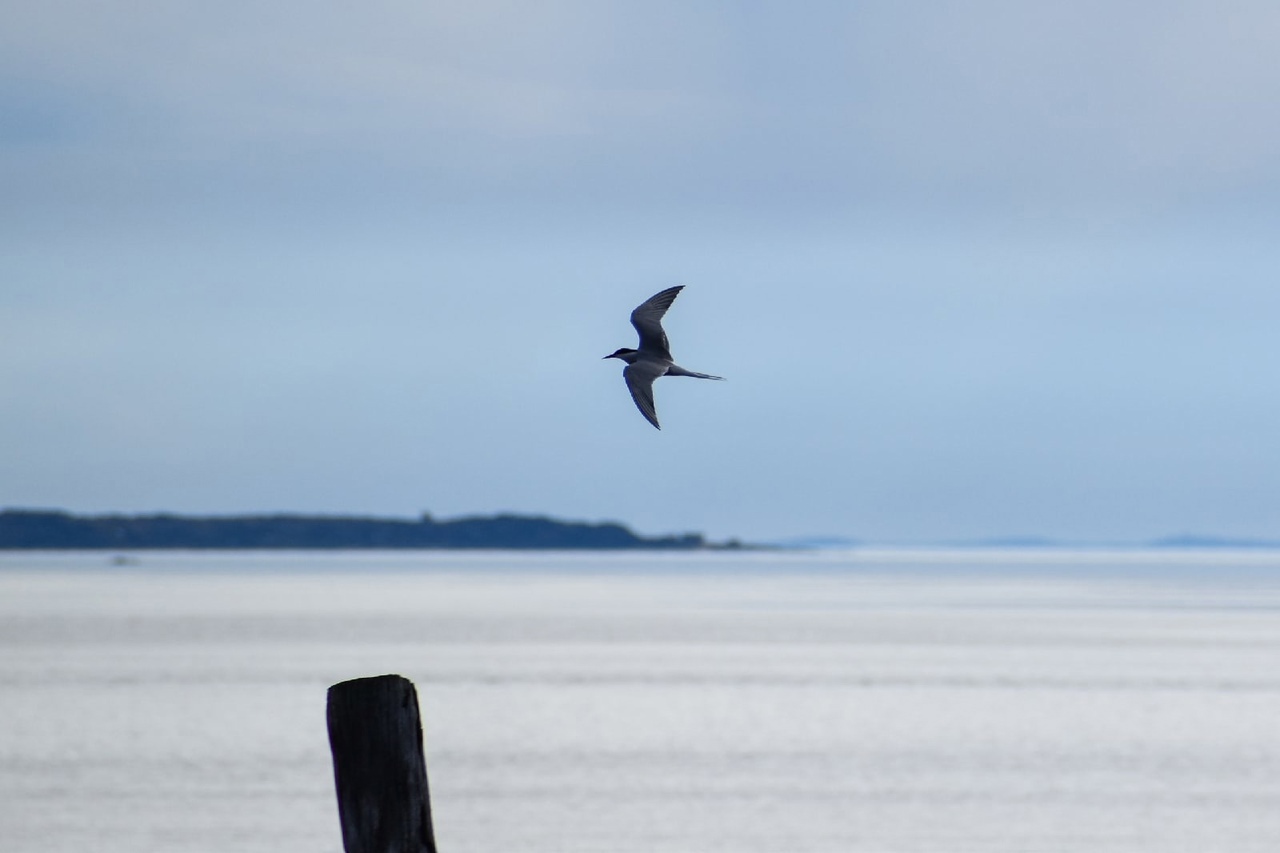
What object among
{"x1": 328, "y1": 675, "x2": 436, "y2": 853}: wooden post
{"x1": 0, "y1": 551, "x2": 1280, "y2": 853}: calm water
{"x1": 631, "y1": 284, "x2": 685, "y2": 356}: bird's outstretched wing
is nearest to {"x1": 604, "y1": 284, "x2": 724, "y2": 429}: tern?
{"x1": 631, "y1": 284, "x2": 685, "y2": 356}: bird's outstretched wing

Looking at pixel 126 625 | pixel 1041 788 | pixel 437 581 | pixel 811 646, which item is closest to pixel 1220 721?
pixel 1041 788

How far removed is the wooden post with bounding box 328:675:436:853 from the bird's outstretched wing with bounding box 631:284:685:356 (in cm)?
217

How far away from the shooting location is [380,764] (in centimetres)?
855

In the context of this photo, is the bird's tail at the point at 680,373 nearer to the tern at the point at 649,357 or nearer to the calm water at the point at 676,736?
the tern at the point at 649,357

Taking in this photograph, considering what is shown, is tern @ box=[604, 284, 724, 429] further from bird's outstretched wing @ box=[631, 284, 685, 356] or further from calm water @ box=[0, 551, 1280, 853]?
calm water @ box=[0, 551, 1280, 853]

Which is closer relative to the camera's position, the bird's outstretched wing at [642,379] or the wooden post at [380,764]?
the wooden post at [380,764]

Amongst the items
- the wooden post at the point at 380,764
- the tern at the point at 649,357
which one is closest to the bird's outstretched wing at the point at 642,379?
the tern at the point at 649,357

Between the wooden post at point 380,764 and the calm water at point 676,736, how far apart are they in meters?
14.3

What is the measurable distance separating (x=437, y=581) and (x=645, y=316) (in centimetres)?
17673

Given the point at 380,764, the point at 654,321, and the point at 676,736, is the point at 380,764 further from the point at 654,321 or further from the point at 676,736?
the point at 676,736

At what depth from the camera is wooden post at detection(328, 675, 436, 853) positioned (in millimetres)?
8500

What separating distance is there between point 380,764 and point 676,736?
27850 millimetres

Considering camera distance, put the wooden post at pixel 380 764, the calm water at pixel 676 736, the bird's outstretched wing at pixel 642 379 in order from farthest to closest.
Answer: the calm water at pixel 676 736
the bird's outstretched wing at pixel 642 379
the wooden post at pixel 380 764

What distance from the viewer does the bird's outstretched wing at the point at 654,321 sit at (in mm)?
9609
